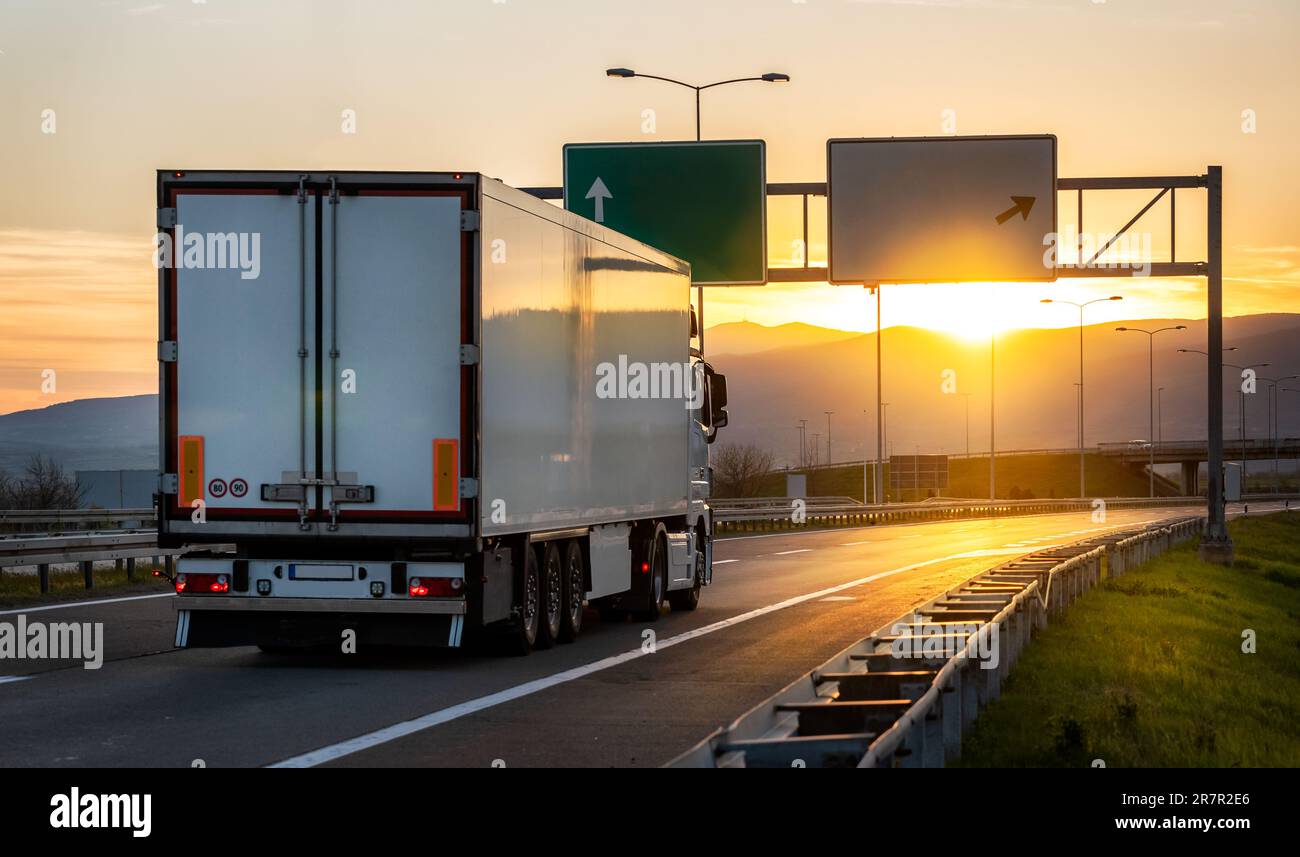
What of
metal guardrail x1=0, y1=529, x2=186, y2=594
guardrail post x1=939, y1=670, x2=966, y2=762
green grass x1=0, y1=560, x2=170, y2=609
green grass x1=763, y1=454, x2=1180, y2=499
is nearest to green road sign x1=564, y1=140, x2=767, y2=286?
metal guardrail x1=0, y1=529, x2=186, y2=594

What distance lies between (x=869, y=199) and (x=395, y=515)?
18.6 meters

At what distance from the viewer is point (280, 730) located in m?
11.0

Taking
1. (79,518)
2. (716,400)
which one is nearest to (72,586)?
(716,400)

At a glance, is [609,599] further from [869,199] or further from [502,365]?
[869,199]

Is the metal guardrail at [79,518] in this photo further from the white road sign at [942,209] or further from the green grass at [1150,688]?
the green grass at [1150,688]

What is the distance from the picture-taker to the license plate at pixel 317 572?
563 inches

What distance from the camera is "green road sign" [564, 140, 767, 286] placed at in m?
31.0

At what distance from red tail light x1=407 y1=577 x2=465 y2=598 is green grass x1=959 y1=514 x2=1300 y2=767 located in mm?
4290

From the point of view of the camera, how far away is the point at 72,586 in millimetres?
24297

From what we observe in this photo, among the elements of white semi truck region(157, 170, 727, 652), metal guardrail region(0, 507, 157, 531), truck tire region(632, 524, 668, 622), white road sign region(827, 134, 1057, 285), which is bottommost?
metal guardrail region(0, 507, 157, 531)

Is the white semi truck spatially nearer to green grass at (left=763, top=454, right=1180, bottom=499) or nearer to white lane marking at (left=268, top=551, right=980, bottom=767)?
white lane marking at (left=268, top=551, right=980, bottom=767)

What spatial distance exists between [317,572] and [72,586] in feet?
36.8

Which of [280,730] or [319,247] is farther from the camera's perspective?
[319,247]
